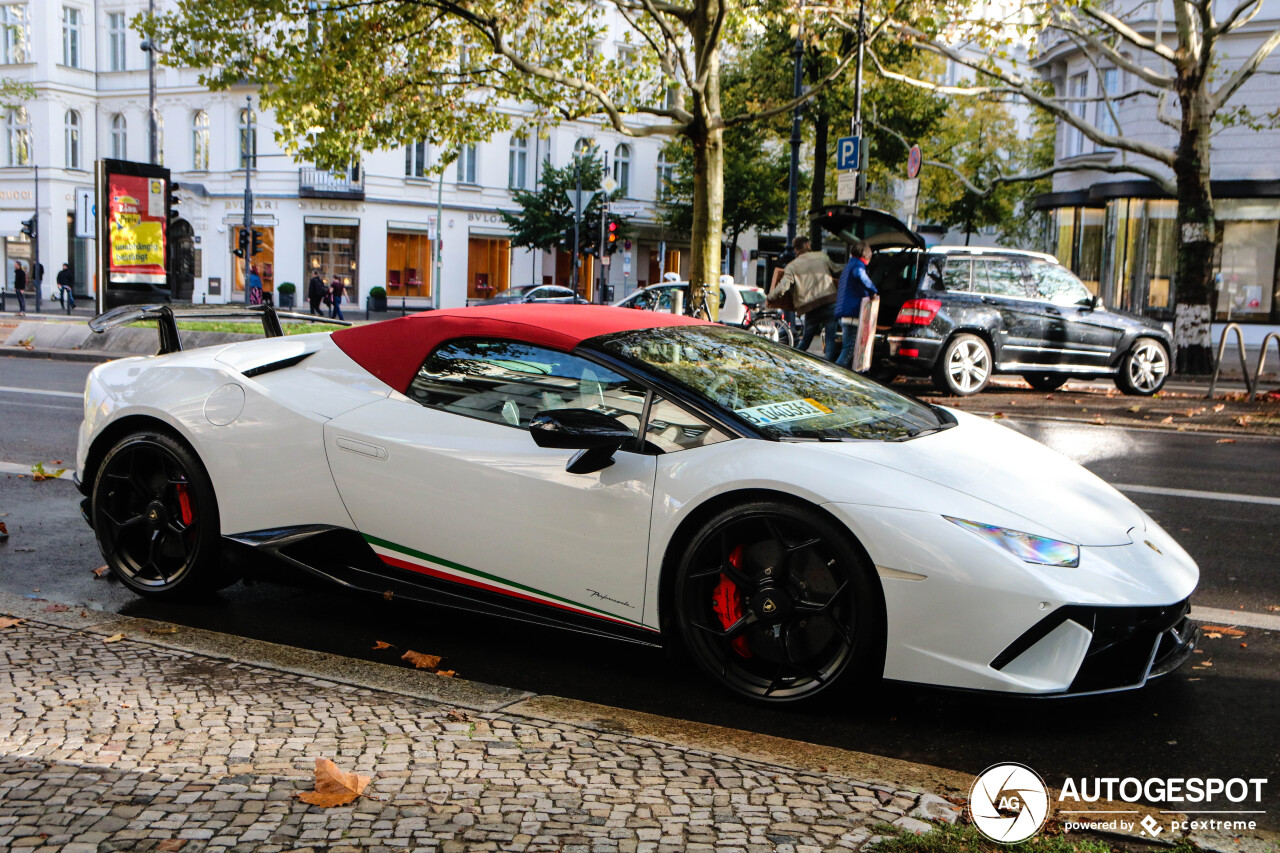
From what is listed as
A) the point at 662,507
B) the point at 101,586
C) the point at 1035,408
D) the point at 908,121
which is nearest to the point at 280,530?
the point at 101,586

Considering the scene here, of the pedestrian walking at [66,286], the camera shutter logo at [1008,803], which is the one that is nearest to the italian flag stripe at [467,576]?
the camera shutter logo at [1008,803]

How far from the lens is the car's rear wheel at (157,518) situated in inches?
181

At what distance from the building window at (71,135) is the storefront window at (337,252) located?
1144 cm

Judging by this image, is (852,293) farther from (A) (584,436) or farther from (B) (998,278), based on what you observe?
(A) (584,436)

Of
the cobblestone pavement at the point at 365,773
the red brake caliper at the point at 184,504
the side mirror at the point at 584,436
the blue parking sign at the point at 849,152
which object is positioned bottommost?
the cobblestone pavement at the point at 365,773

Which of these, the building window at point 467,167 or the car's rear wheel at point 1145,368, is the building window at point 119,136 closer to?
the building window at point 467,167

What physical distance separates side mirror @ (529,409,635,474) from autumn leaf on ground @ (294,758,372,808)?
1265 mm

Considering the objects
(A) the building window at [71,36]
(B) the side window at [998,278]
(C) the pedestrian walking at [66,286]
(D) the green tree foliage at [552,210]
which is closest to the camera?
(B) the side window at [998,278]

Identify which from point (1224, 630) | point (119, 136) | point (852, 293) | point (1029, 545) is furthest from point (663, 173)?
point (1029, 545)

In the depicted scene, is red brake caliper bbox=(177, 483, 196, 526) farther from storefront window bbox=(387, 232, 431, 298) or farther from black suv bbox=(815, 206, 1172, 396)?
storefront window bbox=(387, 232, 431, 298)

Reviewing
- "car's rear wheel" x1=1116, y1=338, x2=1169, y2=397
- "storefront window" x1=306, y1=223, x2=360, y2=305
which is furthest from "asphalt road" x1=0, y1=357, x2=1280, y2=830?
"storefront window" x1=306, y1=223, x2=360, y2=305

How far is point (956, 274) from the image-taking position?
14250 millimetres

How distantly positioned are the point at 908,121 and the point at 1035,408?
2564cm

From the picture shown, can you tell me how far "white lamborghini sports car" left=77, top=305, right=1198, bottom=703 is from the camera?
136 inches
